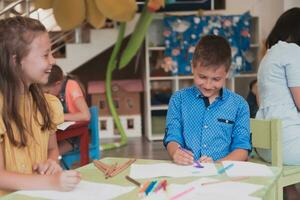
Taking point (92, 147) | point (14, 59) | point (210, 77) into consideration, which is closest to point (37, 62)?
point (14, 59)

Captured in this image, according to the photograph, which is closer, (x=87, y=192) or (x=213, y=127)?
(x=87, y=192)

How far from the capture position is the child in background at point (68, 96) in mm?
2967

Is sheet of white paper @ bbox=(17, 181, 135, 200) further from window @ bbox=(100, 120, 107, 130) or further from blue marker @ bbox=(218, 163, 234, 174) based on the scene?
window @ bbox=(100, 120, 107, 130)

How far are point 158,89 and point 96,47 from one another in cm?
86

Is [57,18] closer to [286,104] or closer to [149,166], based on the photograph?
[286,104]

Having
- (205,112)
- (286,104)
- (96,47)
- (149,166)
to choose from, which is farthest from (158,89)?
(149,166)

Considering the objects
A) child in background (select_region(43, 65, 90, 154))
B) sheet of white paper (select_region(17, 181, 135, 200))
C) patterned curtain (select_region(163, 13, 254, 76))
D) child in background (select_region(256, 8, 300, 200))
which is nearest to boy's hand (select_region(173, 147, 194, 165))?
sheet of white paper (select_region(17, 181, 135, 200))

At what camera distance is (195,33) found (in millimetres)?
5301

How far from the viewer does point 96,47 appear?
18.3 feet

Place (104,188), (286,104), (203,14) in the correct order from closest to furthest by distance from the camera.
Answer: (104,188) < (286,104) < (203,14)

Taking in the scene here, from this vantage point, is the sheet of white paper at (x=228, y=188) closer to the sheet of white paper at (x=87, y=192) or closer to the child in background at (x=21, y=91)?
the sheet of white paper at (x=87, y=192)

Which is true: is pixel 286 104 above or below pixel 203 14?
below

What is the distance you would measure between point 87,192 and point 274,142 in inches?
40.7

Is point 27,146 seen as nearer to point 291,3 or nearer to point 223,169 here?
point 223,169
